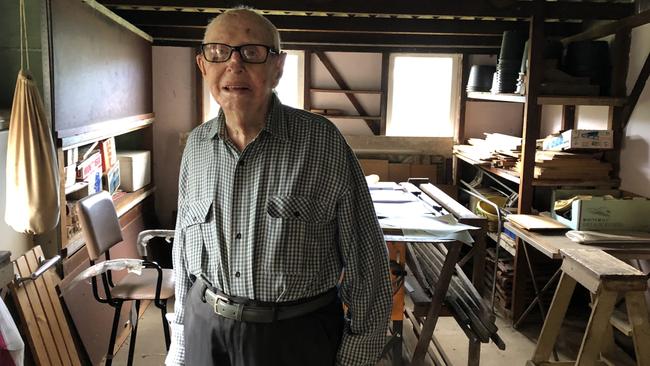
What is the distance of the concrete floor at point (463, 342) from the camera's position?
3655 mm

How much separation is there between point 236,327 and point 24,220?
1.43 metres

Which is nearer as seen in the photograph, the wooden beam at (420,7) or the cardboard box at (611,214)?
the cardboard box at (611,214)

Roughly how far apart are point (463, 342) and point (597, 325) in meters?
1.93

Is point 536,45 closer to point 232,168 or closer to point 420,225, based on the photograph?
point 420,225

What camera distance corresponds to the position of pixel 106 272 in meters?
2.92

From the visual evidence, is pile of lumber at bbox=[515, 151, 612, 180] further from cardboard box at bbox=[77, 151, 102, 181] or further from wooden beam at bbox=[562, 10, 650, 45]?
cardboard box at bbox=[77, 151, 102, 181]

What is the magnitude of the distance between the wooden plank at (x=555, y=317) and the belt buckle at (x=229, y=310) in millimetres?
A: 1593

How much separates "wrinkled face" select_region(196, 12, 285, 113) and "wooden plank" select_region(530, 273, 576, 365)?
5.52 feet

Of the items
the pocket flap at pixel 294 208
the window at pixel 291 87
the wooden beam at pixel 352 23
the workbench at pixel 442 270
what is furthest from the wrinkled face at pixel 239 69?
the window at pixel 291 87

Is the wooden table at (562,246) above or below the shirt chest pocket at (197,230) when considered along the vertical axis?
below

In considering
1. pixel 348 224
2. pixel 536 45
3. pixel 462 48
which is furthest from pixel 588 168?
pixel 348 224

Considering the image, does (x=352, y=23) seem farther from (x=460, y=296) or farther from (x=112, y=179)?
(x=460, y=296)

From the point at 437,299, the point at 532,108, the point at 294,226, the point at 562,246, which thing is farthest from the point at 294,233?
the point at 532,108

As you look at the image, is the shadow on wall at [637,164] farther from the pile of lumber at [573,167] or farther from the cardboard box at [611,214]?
the cardboard box at [611,214]
